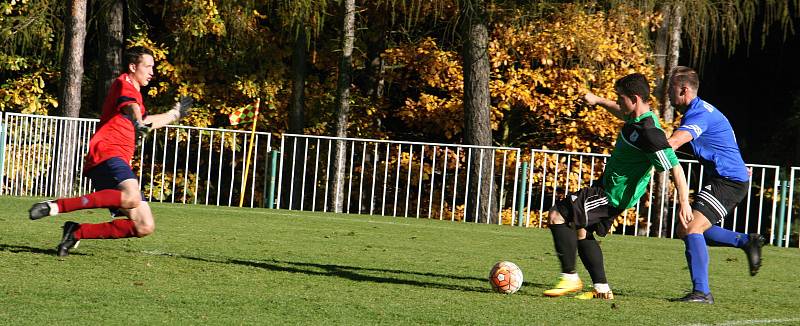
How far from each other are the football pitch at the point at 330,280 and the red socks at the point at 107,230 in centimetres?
17

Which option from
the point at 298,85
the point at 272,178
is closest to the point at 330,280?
the point at 272,178

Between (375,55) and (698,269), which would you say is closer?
(698,269)

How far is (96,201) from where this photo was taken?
8.58 m

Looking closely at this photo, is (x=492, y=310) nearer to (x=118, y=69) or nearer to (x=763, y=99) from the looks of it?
(x=118, y=69)

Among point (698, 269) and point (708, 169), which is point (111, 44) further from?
point (698, 269)

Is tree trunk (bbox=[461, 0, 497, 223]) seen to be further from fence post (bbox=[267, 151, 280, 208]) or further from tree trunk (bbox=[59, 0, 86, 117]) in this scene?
tree trunk (bbox=[59, 0, 86, 117])

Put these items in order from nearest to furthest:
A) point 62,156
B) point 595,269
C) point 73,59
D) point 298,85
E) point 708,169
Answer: point 595,269 < point 708,169 < point 62,156 < point 73,59 < point 298,85

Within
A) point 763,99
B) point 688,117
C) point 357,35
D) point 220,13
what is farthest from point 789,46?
point 688,117

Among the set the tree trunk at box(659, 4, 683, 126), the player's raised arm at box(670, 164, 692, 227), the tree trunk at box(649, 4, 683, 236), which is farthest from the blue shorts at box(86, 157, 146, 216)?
the tree trunk at box(659, 4, 683, 126)

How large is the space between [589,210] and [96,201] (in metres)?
3.63

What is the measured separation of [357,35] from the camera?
22547 millimetres

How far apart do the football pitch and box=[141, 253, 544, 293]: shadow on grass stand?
0.01 metres

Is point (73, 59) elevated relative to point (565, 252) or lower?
elevated

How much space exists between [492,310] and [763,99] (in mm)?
19957
